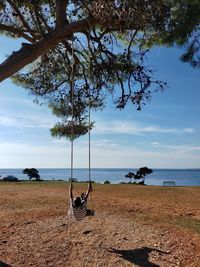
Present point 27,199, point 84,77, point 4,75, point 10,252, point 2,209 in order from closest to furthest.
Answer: point 4,75, point 10,252, point 84,77, point 2,209, point 27,199

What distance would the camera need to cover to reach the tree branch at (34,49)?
27.7 feet

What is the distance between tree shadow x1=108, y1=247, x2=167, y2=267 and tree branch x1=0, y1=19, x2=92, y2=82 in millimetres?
4334

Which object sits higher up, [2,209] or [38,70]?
[38,70]

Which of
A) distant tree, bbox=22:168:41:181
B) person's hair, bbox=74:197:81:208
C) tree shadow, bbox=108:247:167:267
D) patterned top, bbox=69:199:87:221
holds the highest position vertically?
distant tree, bbox=22:168:41:181

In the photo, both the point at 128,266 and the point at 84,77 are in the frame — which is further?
the point at 84,77

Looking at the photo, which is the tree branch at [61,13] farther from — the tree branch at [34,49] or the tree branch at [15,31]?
the tree branch at [15,31]

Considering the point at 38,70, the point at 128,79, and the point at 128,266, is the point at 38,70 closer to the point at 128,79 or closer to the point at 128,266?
the point at 128,79

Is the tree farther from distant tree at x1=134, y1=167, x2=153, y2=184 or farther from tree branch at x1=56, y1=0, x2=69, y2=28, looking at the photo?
distant tree at x1=134, y1=167, x2=153, y2=184

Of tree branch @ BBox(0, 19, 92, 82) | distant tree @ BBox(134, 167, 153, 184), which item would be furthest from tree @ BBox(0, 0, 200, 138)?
distant tree @ BBox(134, 167, 153, 184)

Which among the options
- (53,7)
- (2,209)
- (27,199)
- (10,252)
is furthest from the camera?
(27,199)

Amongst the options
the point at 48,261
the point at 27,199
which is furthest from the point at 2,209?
the point at 48,261

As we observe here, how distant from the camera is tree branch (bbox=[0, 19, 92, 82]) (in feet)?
27.7

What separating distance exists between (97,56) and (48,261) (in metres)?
5.12

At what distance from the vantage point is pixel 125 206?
622 inches
